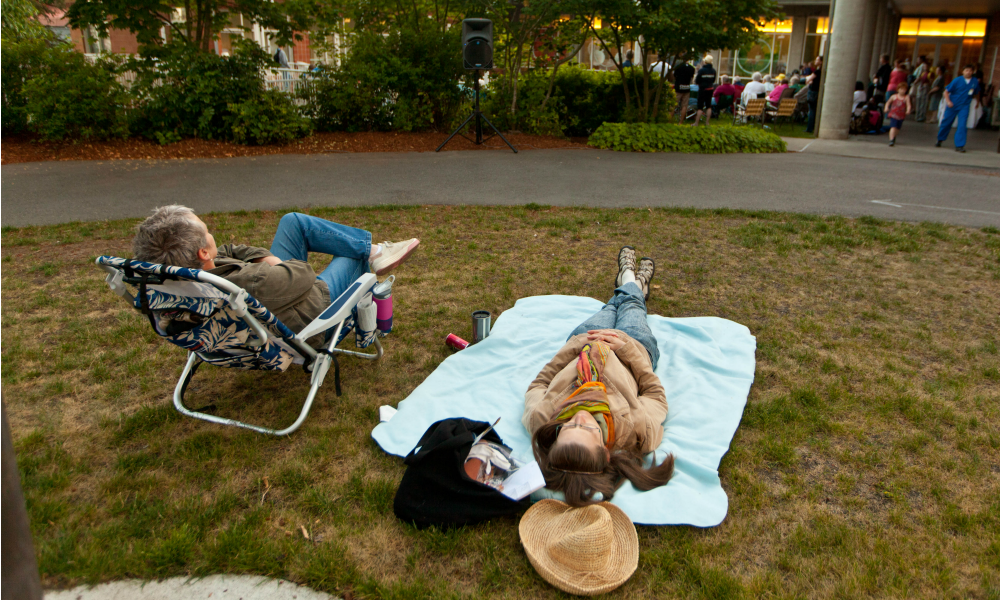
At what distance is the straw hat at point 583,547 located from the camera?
231 cm

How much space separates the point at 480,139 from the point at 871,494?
10340mm

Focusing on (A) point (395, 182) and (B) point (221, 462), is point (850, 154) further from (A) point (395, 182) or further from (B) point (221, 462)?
(B) point (221, 462)

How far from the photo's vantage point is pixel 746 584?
236 cm

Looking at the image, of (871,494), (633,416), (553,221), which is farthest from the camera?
(553,221)

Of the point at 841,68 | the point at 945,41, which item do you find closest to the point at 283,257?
the point at 841,68

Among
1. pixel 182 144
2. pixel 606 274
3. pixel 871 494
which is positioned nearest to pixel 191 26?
pixel 182 144

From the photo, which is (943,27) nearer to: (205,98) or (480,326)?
(205,98)

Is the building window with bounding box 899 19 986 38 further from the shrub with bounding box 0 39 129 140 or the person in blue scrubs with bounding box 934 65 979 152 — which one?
the shrub with bounding box 0 39 129 140

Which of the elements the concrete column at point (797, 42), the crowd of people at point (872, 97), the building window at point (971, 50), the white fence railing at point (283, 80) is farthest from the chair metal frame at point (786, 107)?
the concrete column at point (797, 42)

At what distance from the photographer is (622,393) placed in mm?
3203

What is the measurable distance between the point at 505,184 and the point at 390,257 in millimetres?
5128

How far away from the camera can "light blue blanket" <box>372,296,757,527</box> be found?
9.21 feet

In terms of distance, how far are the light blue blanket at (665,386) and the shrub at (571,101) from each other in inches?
364

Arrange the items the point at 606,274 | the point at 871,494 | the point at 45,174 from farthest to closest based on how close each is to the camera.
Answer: the point at 45,174, the point at 606,274, the point at 871,494
